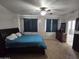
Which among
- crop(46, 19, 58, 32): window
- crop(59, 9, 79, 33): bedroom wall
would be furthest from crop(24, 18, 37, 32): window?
crop(59, 9, 79, 33): bedroom wall

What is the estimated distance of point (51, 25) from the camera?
7.20 metres

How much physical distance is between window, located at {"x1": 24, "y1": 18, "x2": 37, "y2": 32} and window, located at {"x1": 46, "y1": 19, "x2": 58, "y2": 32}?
115 cm

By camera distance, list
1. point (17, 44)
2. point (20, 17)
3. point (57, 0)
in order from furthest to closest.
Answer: point (20, 17) < point (17, 44) < point (57, 0)

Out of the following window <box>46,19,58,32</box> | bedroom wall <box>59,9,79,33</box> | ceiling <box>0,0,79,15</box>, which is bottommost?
window <box>46,19,58,32</box>

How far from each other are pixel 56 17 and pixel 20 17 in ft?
10.2

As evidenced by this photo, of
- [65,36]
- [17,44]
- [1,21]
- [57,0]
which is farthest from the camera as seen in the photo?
[65,36]

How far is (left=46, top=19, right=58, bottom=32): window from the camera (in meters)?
7.15

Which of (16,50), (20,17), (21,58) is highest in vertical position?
(20,17)

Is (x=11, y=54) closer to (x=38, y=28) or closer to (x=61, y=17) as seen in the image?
(x=38, y=28)

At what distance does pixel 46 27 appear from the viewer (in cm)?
716

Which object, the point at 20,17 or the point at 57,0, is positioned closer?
the point at 57,0

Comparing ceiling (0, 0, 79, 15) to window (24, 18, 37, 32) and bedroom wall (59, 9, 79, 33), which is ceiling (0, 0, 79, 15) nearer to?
bedroom wall (59, 9, 79, 33)

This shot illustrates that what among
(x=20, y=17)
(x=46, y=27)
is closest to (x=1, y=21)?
(x=20, y=17)

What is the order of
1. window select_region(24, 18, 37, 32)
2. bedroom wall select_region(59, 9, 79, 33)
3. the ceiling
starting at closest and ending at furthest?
the ceiling, bedroom wall select_region(59, 9, 79, 33), window select_region(24, 18, 37, 32)
